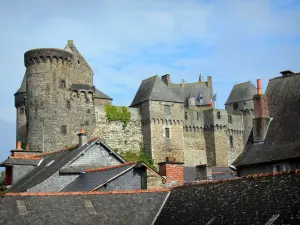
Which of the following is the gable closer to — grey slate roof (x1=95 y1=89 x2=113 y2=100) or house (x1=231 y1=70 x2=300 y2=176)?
house (x1=231 y1=70 x2=300 y2=176)

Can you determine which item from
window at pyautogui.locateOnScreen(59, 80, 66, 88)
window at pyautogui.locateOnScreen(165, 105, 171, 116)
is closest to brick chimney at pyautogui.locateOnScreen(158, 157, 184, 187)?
window at pyautogui.locateOnScreen(59, 80, 66, 88)

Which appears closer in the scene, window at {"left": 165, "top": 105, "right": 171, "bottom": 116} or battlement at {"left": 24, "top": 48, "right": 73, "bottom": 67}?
battlement at {"left": 24, "top": 48, "right": 73, "bottom": 67}

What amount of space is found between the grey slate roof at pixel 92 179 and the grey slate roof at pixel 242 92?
49.2 metres

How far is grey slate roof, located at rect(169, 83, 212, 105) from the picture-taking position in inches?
2901

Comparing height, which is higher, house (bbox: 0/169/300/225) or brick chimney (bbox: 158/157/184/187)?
brick chimney (bbox: 158/157/184/187)

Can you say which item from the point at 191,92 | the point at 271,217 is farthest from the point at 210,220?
the point at 191,92

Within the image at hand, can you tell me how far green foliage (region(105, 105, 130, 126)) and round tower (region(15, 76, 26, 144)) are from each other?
27.1 feet

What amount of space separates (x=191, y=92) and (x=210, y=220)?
5902 centimetres

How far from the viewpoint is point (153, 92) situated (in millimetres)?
59000

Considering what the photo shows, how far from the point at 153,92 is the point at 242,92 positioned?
19026 millimetres

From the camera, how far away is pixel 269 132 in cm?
2783

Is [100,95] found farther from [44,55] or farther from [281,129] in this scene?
[281,129]

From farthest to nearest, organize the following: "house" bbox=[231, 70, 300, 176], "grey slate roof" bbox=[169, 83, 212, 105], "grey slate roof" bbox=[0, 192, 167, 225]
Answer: "grey slate roof" bbox=[169, 83, 212, 105], "house" bbox=[231, 70, 300, 176], "grey slate roof" bbox=[0, 192, 167, 225]

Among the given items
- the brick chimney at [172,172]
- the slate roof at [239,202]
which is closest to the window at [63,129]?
the brick chimney at [172,172]
